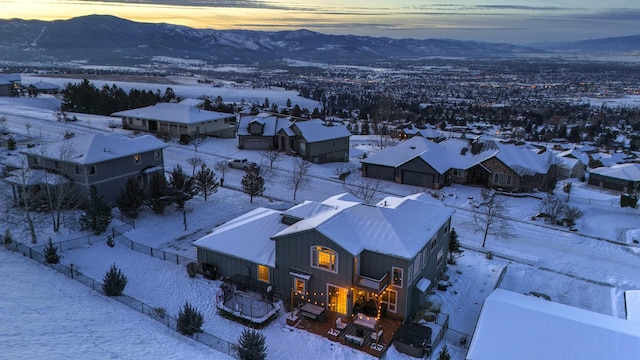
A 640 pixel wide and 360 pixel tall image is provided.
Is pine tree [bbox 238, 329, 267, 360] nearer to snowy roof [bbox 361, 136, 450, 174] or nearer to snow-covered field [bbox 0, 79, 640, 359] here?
snow-covered field [bbox 0, 79, 640, 359]

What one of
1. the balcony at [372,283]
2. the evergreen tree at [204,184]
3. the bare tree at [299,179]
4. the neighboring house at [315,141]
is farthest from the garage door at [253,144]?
the balcony at [372,283]

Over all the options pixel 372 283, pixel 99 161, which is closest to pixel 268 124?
pixel 99 161

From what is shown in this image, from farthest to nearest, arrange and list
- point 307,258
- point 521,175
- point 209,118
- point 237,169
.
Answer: point 209,118 < point 237,169 < point 521,175 < point 307,258

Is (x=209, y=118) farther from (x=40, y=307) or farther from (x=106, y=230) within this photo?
(x=40, y=307)

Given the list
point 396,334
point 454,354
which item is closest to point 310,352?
point 396,334

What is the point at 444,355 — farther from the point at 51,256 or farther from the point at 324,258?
the point at 51,256

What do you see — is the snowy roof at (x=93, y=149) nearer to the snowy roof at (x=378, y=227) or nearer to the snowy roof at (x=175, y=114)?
the snowy roof at (x=378, y=227)
